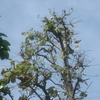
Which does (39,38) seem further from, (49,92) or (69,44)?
(49,92)

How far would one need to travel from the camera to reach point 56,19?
9.50 metres

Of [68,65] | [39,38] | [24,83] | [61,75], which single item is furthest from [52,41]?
[24,83]

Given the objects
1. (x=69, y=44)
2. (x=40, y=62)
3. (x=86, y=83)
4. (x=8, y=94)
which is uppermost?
(x=69, y=44)

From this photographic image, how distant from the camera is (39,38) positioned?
1002 centimetres

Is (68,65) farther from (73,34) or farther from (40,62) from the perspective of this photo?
(73,34)

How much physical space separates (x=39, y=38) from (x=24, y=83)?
12.0ft

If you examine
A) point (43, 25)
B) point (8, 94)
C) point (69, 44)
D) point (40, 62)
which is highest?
point (43, 25)

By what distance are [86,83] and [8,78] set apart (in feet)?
9.30

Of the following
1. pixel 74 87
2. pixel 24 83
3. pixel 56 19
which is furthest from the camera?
pixel 56 19

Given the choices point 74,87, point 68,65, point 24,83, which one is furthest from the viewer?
point 68,65

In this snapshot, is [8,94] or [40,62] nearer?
[8,94]

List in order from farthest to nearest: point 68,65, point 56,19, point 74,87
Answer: point 56,19 < point 68,65 < point 74,87

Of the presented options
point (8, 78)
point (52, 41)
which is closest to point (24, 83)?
point (8, 78)

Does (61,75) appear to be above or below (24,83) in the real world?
above
